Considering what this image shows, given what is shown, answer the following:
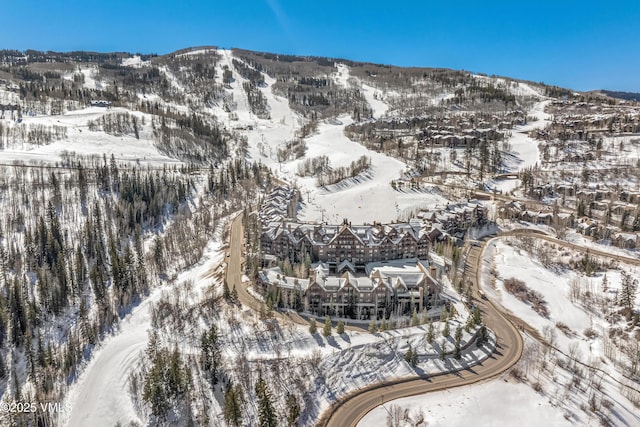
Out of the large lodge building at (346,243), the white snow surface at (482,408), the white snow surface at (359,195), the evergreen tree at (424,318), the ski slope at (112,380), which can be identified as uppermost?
the white snow surface at (359,195)

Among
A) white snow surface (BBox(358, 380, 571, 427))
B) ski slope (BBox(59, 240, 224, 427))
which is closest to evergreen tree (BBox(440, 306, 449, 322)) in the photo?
white snow surface (BBox(358, 380, 571, 427))

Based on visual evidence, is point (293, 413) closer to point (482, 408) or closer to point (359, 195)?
point (482, 408)

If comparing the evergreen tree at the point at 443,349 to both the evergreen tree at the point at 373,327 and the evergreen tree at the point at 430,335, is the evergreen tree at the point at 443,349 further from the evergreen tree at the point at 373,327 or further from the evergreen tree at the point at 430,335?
the evergreen tree at the point at 373,327

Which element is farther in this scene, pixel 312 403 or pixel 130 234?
pixel 130 234

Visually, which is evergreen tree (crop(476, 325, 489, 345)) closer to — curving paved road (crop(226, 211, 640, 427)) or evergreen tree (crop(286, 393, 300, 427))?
curving paved road (crop(226, 211, 640, 427))

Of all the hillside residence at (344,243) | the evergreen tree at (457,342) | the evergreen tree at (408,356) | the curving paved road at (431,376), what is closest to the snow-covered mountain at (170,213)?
the evergreen tree at (408,356)

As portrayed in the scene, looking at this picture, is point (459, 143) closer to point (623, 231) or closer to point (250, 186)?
point (623, 231)

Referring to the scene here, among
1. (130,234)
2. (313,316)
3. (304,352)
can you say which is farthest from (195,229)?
(304,352)

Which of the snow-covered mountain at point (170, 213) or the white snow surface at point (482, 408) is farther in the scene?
the snow-covered mountain at point (170, 213)
